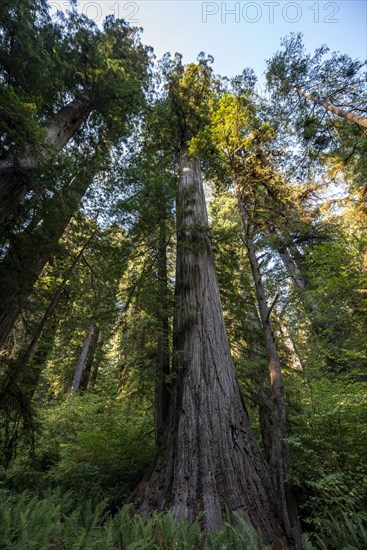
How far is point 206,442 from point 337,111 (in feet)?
25.6

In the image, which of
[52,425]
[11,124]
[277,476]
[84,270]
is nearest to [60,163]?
[11,124]

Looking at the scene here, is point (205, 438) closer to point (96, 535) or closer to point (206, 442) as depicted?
point (206, 442)

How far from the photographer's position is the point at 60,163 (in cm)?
462

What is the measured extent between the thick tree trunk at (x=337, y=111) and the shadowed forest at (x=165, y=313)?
0.10m

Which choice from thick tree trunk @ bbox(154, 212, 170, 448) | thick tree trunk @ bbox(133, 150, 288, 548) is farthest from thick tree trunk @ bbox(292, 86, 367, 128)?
thick tree trunk @ bbox(154, 212, 170, 448)

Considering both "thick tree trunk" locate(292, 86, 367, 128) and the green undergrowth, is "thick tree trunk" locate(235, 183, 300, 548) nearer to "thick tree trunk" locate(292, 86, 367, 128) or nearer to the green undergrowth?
the green undergrowth

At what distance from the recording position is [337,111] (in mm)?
6359

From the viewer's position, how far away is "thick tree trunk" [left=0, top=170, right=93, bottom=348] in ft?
14.9

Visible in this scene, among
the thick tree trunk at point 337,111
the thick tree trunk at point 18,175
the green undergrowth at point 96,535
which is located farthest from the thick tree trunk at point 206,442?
the thick tree trunk at point 337,111

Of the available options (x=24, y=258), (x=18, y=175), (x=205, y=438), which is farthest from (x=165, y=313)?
(x=18, y=175)

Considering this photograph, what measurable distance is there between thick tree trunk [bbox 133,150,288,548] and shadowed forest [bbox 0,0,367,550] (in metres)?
0.02

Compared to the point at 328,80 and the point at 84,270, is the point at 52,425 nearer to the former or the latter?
the point at 84,270

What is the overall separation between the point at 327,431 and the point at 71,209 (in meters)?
5.44

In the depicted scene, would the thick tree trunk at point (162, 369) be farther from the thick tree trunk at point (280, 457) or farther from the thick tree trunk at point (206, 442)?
the thick tree trunk at point (280, 457)
